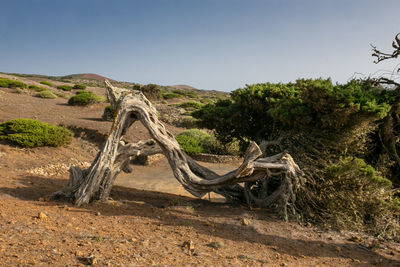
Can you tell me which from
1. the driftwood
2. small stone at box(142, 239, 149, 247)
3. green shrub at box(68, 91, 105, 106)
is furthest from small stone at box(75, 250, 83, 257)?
green shrub at box(68, 91, 105, 106)

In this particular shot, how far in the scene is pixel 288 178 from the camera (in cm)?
604

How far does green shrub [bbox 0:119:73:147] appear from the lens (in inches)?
468

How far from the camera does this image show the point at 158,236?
191 inches

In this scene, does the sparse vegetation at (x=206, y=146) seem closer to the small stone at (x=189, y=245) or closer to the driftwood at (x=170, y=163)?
the driftwood at (x=170, y=163)

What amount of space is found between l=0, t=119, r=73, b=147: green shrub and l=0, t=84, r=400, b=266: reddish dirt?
451cm

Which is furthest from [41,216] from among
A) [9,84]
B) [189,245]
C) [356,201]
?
[9,84]

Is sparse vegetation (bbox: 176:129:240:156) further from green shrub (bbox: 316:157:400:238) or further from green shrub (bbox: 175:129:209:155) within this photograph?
green shrub (bbox: 316:157:400:238)

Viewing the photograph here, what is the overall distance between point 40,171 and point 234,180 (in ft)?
24.6

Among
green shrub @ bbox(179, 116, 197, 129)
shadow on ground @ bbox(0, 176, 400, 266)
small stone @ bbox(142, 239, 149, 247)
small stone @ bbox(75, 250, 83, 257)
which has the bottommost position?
shadow on ground @ bbox(0, 176, 400, 266)

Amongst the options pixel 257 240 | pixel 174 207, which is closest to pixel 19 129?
pixel 174 207

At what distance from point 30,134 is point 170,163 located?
8.31m

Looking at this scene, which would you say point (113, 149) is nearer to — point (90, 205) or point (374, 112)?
point (90, 205)

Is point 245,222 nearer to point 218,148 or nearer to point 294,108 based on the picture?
point 294,108

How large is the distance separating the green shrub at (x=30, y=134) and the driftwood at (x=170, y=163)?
6606mm
